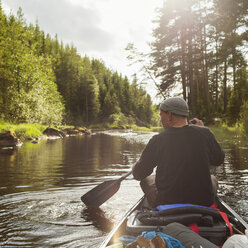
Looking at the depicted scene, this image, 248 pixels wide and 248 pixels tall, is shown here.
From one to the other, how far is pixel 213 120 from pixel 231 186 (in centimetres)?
1505

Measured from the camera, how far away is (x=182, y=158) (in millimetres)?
2316

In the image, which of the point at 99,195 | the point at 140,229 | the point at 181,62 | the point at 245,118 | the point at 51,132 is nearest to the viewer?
the point at 140,229

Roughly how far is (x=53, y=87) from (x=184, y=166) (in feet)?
129

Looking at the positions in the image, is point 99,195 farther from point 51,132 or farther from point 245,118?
point 51,132

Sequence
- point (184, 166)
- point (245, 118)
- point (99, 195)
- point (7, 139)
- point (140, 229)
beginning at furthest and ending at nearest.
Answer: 1. point (7, 139)
2. point (245, 118)
3. point (99, 195)
4. point (184, 166)
5. point (140, 229)

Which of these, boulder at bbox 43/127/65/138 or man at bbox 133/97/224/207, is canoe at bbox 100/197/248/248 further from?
boulder at bbox 43/127/65/138

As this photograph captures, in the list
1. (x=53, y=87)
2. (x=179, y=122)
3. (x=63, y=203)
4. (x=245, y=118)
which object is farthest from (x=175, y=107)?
(x=53, y=87)

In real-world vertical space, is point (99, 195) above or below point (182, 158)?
below

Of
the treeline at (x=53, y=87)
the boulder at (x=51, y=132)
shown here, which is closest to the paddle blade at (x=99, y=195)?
the treeline at (x=53, y=87)

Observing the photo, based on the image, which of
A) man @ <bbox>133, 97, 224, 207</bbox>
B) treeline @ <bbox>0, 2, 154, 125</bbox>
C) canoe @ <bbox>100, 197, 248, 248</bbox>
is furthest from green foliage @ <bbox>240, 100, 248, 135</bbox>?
canoe @ <bbox>100, 197, 248, 248</bbox>

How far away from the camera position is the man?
231 cm

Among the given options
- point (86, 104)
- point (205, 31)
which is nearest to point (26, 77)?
point (205, 31)

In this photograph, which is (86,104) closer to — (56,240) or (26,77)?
(26,77)

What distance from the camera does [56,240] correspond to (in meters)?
3.16
